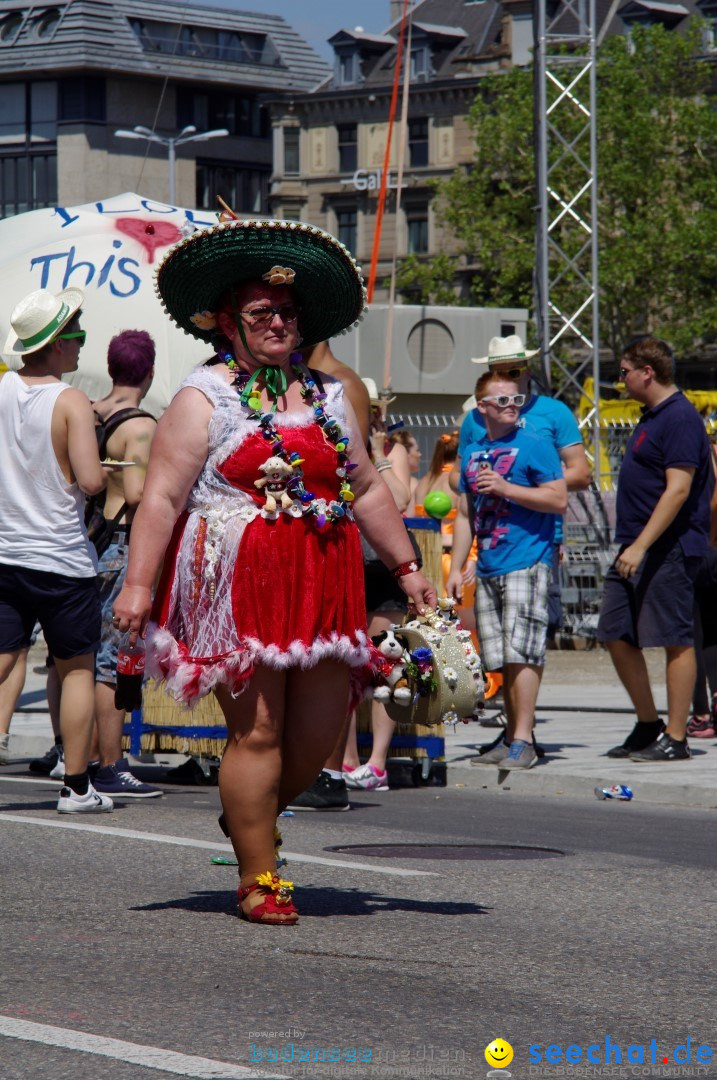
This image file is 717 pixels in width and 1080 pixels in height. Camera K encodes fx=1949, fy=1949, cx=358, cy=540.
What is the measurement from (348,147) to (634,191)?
74.9 ft

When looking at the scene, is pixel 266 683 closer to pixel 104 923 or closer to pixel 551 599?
pixel 104 923

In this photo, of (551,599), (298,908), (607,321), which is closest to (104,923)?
(298,908)

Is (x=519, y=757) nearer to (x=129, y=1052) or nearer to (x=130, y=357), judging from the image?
(x=130, y=357)

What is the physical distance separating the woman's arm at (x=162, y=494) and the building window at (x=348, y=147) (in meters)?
82.5

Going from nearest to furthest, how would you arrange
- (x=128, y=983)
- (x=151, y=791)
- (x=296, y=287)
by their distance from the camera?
1. (x=128, y=983)
2. (x=296, y=287)
3. (x=151, y=791)

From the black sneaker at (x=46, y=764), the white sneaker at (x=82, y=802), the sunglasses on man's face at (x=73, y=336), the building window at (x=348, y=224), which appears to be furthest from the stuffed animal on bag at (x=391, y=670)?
the building window at (x=348, y=224)

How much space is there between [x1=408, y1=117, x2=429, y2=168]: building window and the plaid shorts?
249 feet

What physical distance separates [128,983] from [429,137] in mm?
81287

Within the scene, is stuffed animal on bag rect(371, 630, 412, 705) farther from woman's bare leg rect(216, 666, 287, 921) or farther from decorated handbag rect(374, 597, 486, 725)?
woman's bare leg rect(216, 666, 287, 921)

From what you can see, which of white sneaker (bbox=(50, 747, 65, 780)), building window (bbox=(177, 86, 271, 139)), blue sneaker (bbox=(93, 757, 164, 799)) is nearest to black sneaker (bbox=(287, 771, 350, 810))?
blue sneaker (bbox=(93, 757, 164, 799))

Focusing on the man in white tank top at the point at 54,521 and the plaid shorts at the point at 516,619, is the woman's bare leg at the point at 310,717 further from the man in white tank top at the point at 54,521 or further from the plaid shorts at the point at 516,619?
the plaid shorts at the point at 516,619

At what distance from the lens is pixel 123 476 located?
30.0ft

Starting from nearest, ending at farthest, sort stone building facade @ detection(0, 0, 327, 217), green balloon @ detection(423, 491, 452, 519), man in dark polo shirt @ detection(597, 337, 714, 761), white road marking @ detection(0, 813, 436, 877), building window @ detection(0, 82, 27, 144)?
white road marking @ detection(0, 813, 436, 877), man in dark polo shirt @ detection(597, 337, 714, 761), green balloon @ detection(423, 491, 452, 519), stone building facade @ detection(0, 0, 327, 217), building window @ detection(0, 82, 27, 144)

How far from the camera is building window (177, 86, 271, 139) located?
324 feet
